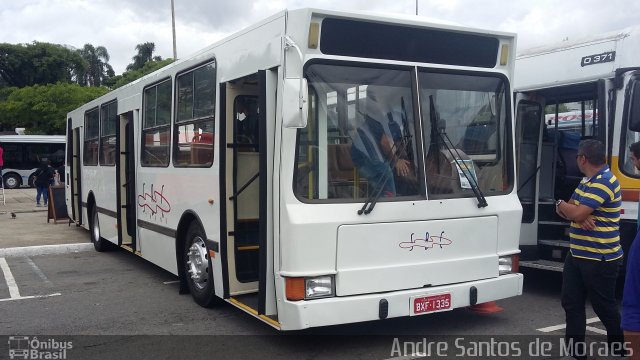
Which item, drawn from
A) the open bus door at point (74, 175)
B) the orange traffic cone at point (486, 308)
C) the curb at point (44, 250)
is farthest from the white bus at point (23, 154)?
the orange traffic cone at point (486, 308)

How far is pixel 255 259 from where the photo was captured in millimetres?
5980

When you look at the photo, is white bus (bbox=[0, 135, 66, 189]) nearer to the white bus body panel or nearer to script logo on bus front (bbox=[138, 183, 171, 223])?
script logo on bus front (bbox=[138, 183, 171, 223])

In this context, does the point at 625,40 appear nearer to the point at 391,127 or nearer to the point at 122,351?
the point at 391,127

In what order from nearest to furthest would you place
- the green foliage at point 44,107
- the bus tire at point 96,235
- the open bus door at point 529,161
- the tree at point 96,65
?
1. the open bus door at point 529,161
2. the bus tire at point 96,235
3. the green foliage at point 44,107
4. the tree at point 96,65

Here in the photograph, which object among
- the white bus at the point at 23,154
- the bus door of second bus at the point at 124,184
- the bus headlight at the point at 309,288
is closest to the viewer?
the bus headlight at the point at 309,288

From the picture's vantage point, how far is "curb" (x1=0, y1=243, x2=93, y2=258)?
10.6m

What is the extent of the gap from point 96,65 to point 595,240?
6753cm

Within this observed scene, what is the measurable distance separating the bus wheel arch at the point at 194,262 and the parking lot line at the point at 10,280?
7.67 feet

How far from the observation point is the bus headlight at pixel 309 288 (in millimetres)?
4555

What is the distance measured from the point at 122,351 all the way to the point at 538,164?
17.6 feet

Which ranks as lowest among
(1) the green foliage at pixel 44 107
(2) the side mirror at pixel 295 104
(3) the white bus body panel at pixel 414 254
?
(3) the white bus body panel at pixel 414 254

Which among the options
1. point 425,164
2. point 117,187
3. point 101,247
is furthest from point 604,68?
point 101,247

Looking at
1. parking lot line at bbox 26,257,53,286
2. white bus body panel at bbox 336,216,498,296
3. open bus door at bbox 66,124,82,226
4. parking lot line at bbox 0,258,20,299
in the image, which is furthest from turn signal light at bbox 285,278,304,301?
open bus door at bbox 66,124,82,226

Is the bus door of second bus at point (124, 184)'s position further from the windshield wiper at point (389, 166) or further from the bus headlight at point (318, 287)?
the windshield wiper at point (389, 166)
